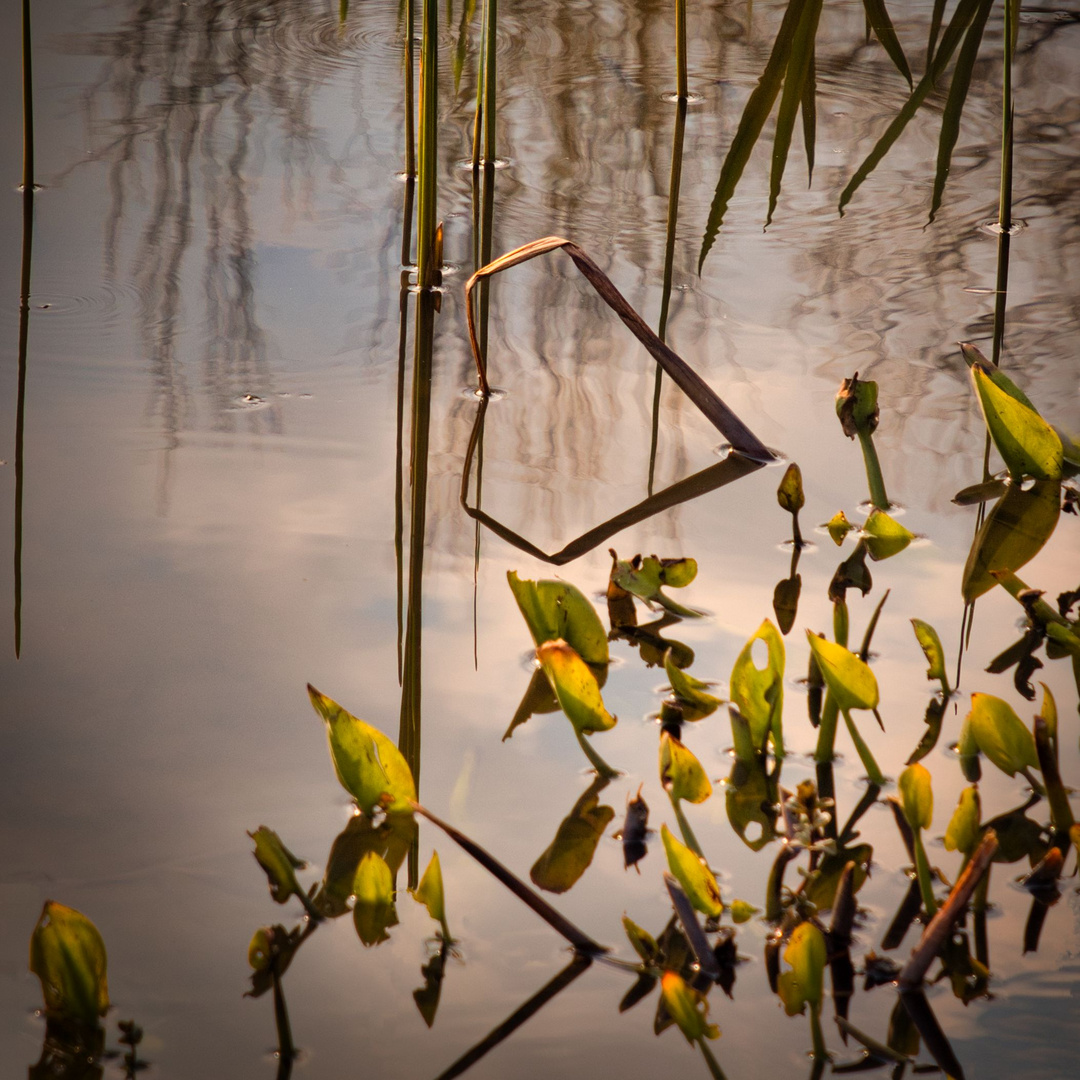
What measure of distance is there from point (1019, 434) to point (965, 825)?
64 centimetres

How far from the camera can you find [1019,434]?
1.30 m

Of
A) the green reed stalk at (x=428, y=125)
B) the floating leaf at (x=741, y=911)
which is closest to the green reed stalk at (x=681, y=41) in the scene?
the green reed stalk at (x=428, y=125)

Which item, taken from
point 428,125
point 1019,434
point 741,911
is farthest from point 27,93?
point 741,911

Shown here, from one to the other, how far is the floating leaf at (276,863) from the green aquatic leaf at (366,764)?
7 cm

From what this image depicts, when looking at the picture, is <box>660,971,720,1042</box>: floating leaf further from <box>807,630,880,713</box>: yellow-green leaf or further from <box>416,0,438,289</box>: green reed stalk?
<box>416,0,438,289</box>: green reed stalk

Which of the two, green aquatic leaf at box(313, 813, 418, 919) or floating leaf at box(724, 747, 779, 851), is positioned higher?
floating leaf at box(724, 747, 779, 851)

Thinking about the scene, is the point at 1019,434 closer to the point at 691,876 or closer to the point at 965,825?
the point at 965,825

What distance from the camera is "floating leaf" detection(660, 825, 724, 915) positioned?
29.6 inches

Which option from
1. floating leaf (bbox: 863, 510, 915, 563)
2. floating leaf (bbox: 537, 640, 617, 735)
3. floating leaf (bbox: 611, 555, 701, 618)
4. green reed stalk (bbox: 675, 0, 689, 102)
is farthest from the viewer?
green reed stalk (bbox: 675, 0, 689, 102)

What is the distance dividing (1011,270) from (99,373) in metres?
1.33

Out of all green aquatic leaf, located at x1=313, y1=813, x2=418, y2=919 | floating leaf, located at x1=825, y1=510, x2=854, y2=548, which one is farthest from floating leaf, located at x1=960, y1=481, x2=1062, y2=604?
green aquatic leaf, located at x1=313, y1=813, x2=418, y2=919

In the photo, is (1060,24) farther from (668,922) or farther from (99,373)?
(668,922)

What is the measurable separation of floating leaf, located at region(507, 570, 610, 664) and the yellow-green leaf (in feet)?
0.71

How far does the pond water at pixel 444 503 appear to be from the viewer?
733mm
